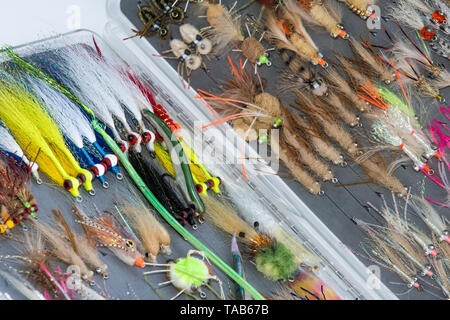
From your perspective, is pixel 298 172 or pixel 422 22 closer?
pixel 298 172

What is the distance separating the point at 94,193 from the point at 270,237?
0.95 metres

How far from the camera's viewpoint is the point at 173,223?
271 centimetres

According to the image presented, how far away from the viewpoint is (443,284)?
9.53 ft

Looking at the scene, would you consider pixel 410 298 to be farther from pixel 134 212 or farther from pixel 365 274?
pixel 134 212

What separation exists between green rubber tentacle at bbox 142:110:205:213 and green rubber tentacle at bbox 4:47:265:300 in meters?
0.15

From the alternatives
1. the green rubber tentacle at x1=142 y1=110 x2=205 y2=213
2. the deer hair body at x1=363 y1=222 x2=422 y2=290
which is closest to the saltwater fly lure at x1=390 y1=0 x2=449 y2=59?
the deer hair body at x1=363 y1=222 x2=422 y2=290

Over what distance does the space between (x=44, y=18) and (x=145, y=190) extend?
52.2 inches

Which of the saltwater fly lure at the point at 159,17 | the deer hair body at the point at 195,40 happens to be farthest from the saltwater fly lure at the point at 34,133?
the deer hair body at the point at 195,40

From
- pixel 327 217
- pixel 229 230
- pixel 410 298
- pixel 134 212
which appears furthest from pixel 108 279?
pixel 410 298

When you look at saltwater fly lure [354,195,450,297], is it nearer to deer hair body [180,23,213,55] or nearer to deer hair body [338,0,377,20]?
Result: deer hair body [338,0,377,20]

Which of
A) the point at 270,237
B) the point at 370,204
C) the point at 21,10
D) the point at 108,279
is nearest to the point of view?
the point at 108,279

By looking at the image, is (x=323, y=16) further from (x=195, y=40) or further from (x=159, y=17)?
(x=159, y=17)

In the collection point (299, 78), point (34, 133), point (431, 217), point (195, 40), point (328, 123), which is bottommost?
point (431, 217)

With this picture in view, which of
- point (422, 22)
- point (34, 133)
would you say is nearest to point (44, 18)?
point (34, 133)
